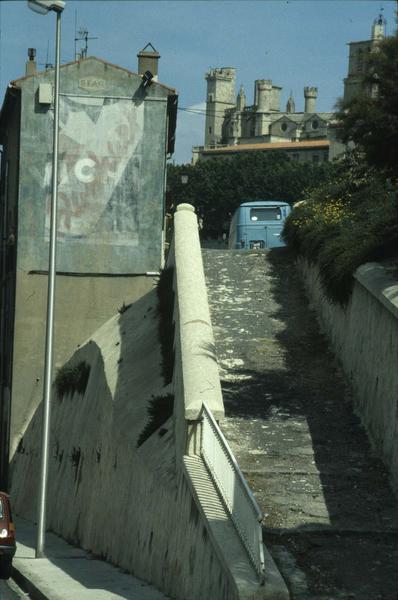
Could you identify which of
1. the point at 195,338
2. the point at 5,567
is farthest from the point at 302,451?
the point at 5,567

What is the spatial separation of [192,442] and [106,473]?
253 inches

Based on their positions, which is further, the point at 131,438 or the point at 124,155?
the point at 124,155

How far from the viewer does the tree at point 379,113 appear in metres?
14.7

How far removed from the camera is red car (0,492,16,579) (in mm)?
16328

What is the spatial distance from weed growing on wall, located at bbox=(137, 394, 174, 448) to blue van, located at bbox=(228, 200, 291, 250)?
29337 mm

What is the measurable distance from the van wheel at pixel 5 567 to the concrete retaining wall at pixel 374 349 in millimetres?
5290

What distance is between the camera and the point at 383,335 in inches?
579

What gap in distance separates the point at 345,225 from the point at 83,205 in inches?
458

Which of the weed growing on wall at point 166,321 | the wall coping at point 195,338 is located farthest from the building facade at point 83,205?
the wall coping at point 195,338

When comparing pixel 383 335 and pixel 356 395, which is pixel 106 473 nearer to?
pixel 356 395

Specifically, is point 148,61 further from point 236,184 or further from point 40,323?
point 236,184

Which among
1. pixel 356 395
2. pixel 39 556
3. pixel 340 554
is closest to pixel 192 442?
pixel 340 554

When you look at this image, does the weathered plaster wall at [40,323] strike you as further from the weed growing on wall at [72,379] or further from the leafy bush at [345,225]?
the leafy bush at [345,225]

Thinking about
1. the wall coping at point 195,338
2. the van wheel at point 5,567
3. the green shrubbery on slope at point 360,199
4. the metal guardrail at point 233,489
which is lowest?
the van wheel at point 5,567
